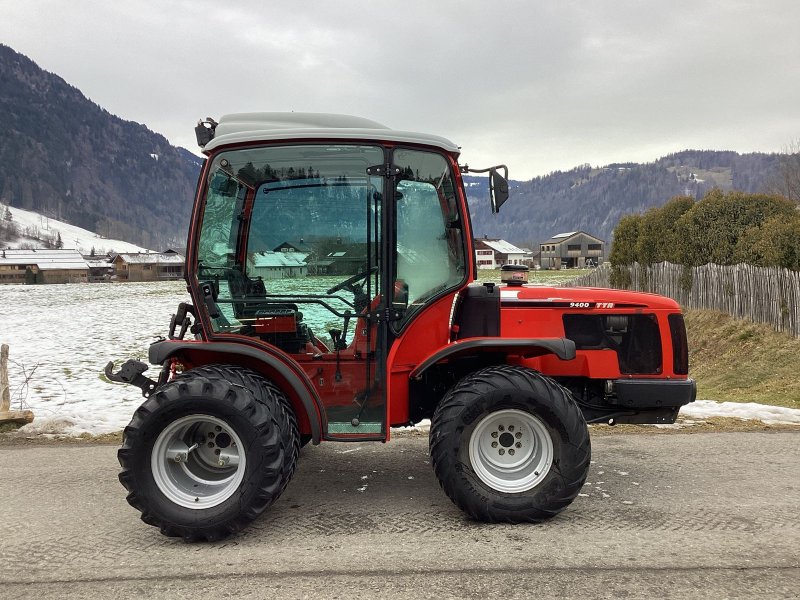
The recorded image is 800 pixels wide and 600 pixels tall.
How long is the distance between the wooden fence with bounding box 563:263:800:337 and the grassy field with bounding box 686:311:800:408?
0.73 ft

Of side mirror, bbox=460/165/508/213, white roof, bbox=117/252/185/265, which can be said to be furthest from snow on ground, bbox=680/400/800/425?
white roof, bbox=117/252/185/265

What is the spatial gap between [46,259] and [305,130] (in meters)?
106

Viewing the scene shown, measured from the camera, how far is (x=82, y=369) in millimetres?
11547

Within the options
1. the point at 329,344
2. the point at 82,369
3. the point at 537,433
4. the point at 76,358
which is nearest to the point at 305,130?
the point at 329,344

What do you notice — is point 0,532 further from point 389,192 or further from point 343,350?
point 389,192

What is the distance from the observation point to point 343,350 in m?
3.85

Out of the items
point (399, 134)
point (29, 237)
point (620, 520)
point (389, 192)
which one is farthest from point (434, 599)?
point (29, 237)

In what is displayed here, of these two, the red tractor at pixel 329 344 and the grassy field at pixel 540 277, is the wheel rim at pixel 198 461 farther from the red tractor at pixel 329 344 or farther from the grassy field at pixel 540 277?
the grassy field at pixel 540 277

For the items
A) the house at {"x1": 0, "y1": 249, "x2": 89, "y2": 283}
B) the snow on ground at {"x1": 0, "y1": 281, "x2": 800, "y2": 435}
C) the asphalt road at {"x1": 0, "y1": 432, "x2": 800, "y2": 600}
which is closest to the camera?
the asphalt road at {"x1": 0, "y1": 432, "x2": 800, "y2": 600}

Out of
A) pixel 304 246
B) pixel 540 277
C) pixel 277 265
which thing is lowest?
pixel 540 277

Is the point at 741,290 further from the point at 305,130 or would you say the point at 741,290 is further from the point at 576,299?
the point at 305,130

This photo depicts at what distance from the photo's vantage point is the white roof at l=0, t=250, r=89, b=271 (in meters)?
90.1

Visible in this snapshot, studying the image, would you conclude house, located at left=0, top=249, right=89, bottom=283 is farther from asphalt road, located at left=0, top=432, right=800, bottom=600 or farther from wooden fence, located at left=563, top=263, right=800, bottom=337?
asphalt road, located at left=0, top=432, right=800, bottom=600

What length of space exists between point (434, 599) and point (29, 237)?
668 ft
